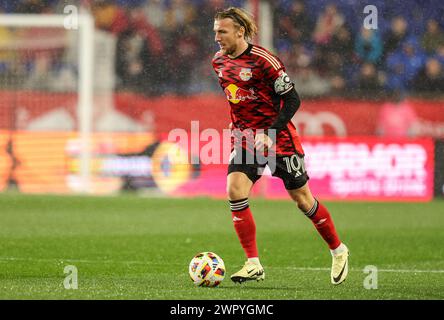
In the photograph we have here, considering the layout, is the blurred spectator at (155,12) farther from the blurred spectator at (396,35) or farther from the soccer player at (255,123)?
the soccer player at (255,123)


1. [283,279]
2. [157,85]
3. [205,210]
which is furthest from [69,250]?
[157,85]

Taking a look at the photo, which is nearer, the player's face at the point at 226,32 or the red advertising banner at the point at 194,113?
the player's face at the point at 226,32

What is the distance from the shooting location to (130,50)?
1775 cm

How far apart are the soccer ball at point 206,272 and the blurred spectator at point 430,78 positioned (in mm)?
11342

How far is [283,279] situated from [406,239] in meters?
4.00

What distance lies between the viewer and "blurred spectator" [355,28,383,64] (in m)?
17.5

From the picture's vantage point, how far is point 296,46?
17781mm

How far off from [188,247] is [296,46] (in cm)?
808

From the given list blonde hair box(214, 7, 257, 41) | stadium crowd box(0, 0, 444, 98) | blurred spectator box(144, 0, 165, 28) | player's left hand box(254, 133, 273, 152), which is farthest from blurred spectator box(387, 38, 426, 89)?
player's left hand box(254, 133, 273, 152)

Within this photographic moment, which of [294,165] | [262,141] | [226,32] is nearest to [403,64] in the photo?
[294,165]

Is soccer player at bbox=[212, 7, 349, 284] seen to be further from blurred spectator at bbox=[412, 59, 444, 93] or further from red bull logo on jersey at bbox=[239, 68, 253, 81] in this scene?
blurred spectator at bbox=[412, 59, 444, 93]

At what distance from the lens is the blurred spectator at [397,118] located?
56.0 ft

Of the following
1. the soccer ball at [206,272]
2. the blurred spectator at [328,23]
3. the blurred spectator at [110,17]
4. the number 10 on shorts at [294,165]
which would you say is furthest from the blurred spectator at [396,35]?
the soccer ball at [206,272]

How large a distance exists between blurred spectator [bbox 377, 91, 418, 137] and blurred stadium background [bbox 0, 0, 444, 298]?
0.02 meters
